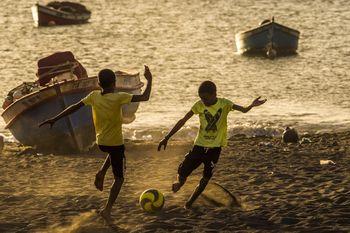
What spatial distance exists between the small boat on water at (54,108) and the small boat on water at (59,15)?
41025mm

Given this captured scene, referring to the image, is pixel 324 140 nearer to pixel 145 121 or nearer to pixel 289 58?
pixel 145 121

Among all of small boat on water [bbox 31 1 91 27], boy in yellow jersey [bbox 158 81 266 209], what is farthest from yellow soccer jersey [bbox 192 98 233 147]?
small boat on water [bbox 31 1 91 27]

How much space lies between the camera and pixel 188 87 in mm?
31297

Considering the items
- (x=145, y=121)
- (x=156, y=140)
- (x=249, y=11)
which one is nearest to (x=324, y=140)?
(x=156, y=140)

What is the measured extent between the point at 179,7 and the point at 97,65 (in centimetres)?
4211

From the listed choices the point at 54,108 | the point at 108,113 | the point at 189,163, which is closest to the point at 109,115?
the point at 108,113

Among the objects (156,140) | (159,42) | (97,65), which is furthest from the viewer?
(159,42)

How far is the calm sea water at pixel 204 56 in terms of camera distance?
24.0 meters

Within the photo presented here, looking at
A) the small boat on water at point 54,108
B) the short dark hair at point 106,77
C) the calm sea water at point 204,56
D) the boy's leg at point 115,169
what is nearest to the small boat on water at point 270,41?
the calm sea water at point 204,56

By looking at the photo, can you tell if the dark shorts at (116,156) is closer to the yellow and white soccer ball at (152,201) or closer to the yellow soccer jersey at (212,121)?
the yellow and white soccer ball at (152,201)

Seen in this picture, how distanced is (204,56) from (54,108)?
87.7 ft

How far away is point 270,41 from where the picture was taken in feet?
138

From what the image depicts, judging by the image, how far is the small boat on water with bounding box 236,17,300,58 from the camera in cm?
4172

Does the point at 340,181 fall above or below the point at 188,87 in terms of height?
above
